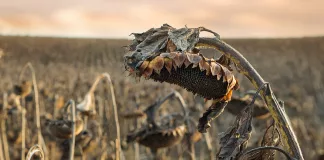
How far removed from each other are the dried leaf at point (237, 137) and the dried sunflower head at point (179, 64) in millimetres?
92

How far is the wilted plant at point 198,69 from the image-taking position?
73.1 inches

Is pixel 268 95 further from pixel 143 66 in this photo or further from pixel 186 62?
pixel 143 66

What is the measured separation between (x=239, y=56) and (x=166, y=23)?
0.85ft

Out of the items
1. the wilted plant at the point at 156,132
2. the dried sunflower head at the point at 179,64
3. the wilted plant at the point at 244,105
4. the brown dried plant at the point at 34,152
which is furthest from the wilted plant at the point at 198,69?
the wilted plant at the point at 156,132

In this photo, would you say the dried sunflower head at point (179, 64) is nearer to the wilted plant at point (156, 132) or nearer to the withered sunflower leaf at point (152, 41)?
the withered sunflower leaf at point (152, 41)

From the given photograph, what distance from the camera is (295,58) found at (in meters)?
45.3

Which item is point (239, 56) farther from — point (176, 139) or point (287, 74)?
point (287, 74)

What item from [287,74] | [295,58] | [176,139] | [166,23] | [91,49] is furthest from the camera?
[91,49]

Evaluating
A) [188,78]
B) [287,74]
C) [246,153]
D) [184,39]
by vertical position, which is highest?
[184,39]

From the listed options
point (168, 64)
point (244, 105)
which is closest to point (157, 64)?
point (168, 64)

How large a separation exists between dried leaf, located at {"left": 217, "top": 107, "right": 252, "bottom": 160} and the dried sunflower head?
0.09 meters

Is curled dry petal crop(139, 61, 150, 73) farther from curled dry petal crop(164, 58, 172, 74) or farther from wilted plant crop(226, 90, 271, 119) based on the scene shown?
wilted plant crop(226, 90, 271, 119)

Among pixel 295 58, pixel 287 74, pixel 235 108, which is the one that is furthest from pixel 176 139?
pixel 295 58

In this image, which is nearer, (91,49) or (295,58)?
(295,58)
